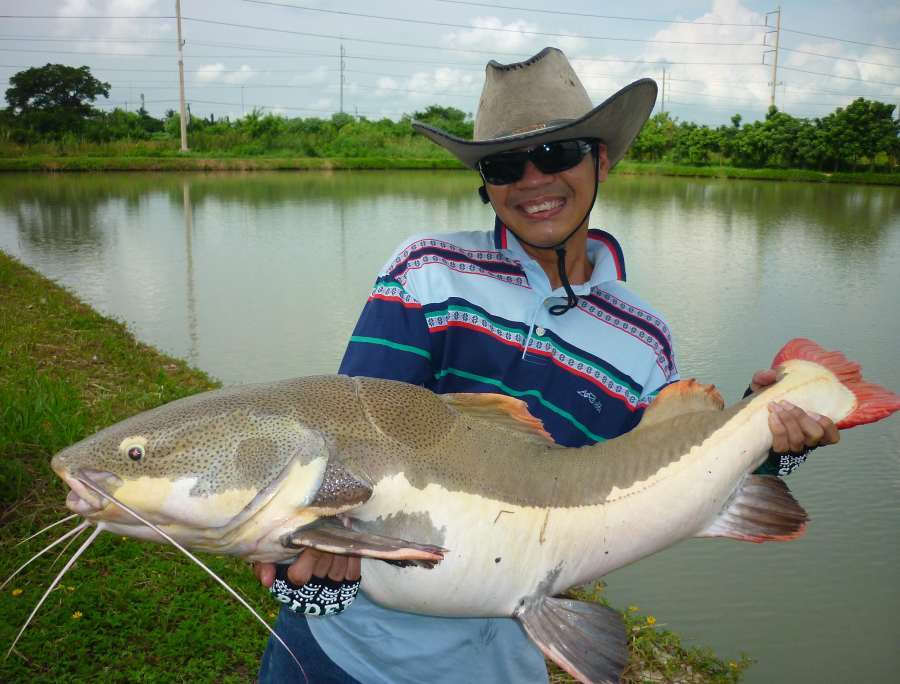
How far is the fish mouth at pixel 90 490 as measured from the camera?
1498 millimetres

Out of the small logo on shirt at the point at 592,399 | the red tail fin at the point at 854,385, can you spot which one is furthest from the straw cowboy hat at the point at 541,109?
the red tail fin at the point at 854,385

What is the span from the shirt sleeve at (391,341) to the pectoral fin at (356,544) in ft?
1.58

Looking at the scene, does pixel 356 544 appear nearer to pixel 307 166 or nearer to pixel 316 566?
pixel 316 566

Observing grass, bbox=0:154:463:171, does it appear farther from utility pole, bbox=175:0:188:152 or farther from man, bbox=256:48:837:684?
man, bbox=256:48:837:684

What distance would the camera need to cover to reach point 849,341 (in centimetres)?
866

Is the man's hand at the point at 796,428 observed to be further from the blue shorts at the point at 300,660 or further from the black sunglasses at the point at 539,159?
the blue shorts at the point at 300,660

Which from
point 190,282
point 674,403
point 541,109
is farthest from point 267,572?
point 190,282

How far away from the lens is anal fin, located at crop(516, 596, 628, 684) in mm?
1740

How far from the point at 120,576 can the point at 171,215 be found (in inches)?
640

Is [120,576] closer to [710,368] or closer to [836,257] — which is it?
[710,368]

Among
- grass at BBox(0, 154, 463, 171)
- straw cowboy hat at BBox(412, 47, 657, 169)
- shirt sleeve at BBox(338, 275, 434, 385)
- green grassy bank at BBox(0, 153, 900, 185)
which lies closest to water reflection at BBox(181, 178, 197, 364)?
straw cowboy hat at BBox(412, 47, 657, 169)

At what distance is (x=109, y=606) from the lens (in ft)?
10.1

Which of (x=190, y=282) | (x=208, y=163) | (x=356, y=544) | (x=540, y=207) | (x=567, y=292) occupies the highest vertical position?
(x=208, y=163)

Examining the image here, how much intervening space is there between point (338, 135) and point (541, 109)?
4480cm
